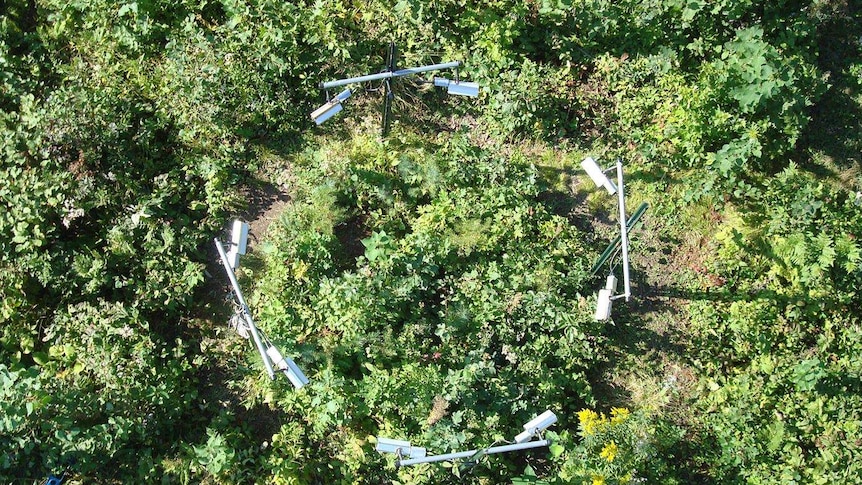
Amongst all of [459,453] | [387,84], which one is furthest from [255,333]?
[387,84]

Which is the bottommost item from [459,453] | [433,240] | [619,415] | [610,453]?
[610,453]

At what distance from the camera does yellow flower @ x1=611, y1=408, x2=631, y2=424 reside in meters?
6.93

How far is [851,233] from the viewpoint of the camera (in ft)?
24.4

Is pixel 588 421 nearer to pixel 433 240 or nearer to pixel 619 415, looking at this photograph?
pixel 619 415

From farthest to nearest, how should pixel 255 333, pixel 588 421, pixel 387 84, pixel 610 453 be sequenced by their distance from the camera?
1. pixel 387 84
2. pixel 588 421
3. pixel 610 453
4. pixel 255 333

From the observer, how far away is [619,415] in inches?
275

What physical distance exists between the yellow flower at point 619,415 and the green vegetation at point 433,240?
38 mm

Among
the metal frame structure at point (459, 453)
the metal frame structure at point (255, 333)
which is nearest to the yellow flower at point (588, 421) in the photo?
the metal frame structure at point (459, 453)

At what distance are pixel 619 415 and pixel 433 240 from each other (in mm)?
2450

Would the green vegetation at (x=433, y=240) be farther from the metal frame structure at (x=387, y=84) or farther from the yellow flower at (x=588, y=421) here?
the metal frame structure at (x=387, y=84)

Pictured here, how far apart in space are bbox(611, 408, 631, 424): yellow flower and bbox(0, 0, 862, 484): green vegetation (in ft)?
0.13

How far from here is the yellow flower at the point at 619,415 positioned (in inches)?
273

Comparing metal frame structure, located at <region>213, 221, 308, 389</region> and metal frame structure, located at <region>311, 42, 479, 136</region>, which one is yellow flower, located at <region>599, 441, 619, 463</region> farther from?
metal frame structure, located at <region>311, 42, 479, 136</region>

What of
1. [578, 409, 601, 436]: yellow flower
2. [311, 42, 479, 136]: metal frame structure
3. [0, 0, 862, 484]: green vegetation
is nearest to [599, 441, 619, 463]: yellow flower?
[0, 0, 862, 484]: green vegetation
